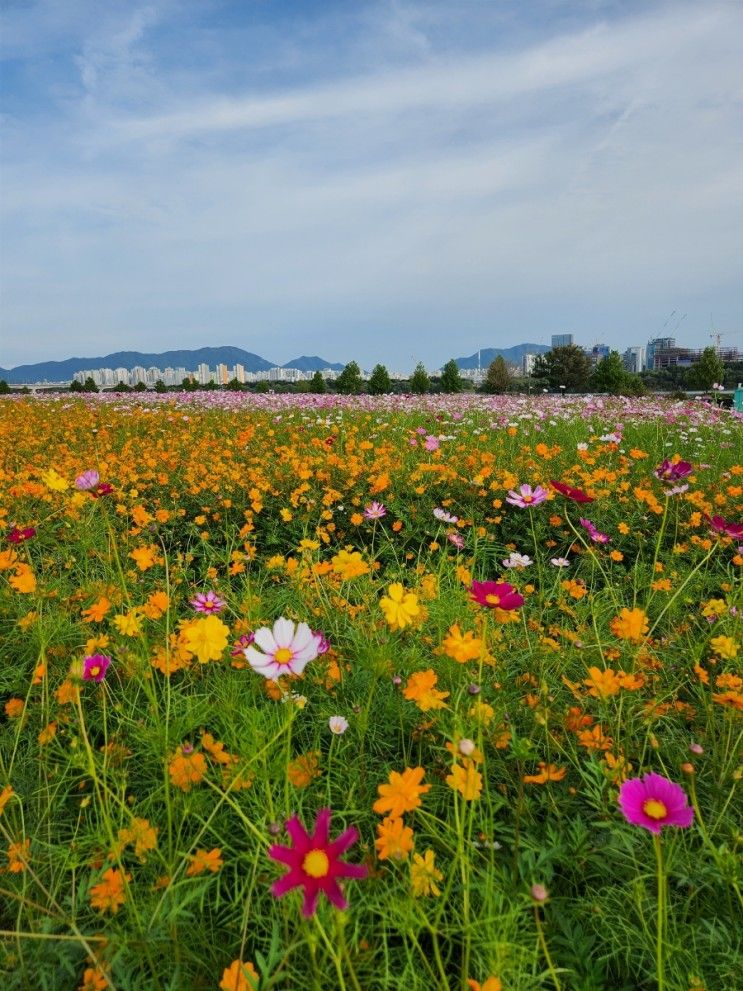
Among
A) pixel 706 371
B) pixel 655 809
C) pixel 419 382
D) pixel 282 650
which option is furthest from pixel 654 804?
pixel 706 371

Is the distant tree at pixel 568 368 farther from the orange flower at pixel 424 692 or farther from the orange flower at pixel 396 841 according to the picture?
the orange flower at pixel 396 841

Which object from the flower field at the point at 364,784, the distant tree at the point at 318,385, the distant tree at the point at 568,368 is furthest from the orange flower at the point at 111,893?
the distant tree at the point at 568,368

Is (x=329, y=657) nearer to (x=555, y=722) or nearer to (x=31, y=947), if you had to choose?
(x=555, y=722)

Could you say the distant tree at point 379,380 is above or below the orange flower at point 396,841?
above

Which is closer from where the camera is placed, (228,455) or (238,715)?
(238,715)

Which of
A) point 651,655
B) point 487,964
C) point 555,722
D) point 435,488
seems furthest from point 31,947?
point 435,488

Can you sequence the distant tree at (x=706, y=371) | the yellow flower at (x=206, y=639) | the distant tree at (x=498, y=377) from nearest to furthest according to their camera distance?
the yellow flower at (x=206, y=639) → the distant tree at (x=706, y=371) → the distant tree at (x=498, y=377)

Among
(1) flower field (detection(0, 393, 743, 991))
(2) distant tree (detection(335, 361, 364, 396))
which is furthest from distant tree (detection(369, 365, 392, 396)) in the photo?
(1) flower field (detection(0, 393, 743, 991))

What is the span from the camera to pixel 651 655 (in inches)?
63.0

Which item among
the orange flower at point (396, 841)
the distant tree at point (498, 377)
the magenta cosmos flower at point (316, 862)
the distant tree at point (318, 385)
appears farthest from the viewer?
the distant tree at point (498, 377)

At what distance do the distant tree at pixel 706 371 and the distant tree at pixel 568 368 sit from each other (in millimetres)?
13071

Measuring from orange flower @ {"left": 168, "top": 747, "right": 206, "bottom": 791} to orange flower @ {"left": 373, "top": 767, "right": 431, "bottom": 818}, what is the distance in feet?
1.34

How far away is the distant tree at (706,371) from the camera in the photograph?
23352 mm

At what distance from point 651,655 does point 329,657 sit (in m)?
0.86
